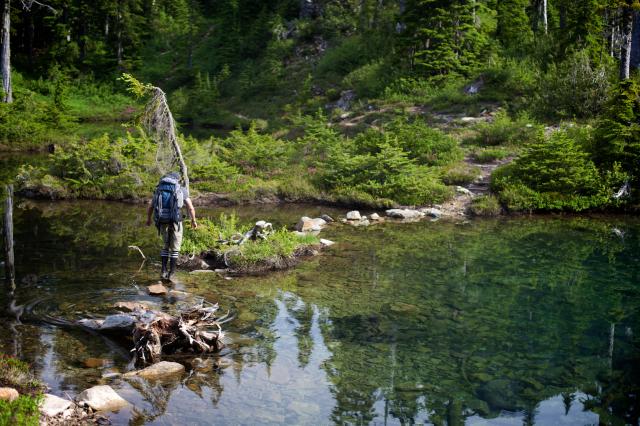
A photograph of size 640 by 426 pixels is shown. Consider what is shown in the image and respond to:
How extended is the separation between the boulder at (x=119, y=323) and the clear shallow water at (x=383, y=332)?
0.37m

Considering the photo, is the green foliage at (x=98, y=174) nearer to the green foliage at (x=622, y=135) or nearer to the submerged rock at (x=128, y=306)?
the submerged rock at (x=128, y=306)

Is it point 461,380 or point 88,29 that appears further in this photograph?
point 88,29

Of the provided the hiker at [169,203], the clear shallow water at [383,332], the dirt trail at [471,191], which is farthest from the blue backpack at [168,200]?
the dirt trail at [471,191]

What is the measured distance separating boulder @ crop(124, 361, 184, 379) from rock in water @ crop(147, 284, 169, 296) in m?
3.38

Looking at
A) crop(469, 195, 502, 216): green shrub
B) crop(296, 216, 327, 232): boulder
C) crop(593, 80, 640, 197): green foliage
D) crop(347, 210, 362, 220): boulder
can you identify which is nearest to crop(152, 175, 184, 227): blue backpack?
crop(296, 216, 327, 232): boulder

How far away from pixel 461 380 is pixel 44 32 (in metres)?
67.8

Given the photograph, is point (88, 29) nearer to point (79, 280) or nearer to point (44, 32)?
point (44, 32)

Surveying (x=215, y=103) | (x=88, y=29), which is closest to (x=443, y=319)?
(x=215, y=103)

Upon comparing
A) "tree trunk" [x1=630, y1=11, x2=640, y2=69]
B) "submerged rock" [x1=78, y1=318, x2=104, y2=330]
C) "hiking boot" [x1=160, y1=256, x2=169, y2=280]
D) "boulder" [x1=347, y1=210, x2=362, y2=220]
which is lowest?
"submerged rock" [x1=78, y1=318, x2=104, y2=330]

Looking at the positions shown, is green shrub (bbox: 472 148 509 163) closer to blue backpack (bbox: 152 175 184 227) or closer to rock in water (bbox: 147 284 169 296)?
blue backpack (bbox: 152 175 184 227)

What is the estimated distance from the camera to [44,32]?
65125 millimetres

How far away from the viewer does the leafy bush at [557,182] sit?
21.8 metres

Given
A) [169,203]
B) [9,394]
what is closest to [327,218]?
[169,203]

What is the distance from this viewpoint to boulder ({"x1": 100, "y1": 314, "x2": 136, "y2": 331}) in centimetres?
1024
